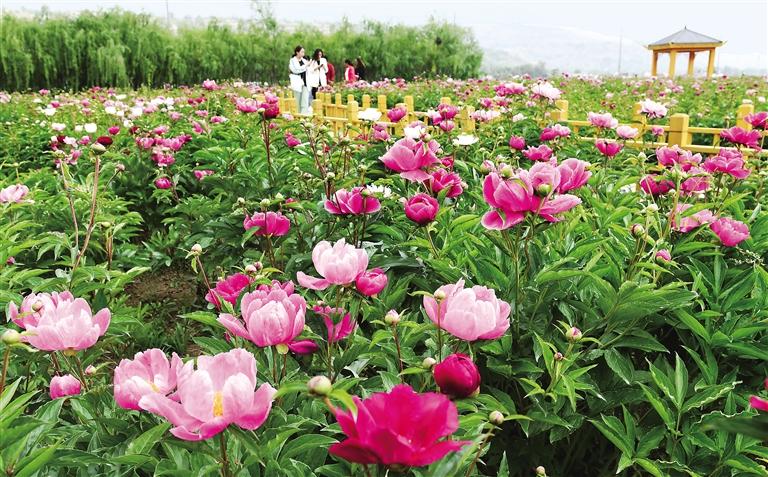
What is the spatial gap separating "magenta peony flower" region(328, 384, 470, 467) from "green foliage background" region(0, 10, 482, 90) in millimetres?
14380

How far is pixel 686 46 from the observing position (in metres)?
17.7

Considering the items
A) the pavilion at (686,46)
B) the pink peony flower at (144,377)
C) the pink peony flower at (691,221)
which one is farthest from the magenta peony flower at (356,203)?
the pavilion at (686,46)

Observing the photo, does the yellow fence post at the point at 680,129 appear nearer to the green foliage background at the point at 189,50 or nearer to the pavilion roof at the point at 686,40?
the green foliage background at the point at 189,50

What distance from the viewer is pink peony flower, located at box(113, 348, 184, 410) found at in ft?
2.63

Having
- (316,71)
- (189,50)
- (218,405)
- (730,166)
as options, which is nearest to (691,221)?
(730,166)

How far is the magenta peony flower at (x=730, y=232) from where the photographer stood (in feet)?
4.75

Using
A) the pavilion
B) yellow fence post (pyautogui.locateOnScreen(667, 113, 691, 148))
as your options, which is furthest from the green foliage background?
yellow fence post (pyautogui.locateOnScreen(667, 113, 691, 148))

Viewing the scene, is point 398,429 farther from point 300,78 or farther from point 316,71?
point 316,71

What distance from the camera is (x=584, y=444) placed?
1.40 metres

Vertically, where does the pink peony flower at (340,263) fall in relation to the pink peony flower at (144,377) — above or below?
above

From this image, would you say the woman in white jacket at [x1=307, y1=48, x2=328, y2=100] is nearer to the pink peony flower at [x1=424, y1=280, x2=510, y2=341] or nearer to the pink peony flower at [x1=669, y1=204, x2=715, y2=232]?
the pink peony flower at [x1=669, y1=204, x2=715, y2=232]

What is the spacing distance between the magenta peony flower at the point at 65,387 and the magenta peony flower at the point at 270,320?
1.27ft

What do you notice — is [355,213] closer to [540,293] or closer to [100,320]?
[540,293]

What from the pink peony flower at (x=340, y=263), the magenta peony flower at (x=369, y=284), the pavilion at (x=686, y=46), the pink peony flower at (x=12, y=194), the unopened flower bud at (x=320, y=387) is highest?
the pavilion at (x=686, y=46)
